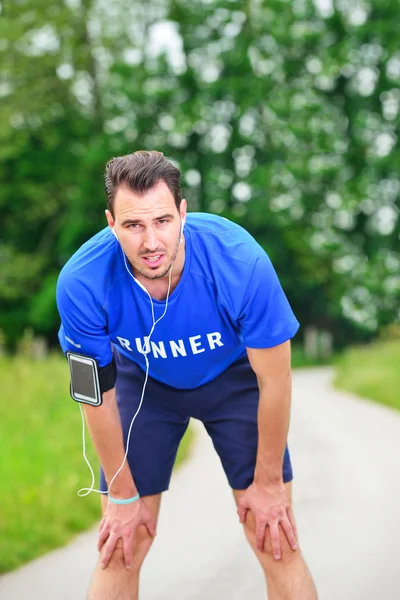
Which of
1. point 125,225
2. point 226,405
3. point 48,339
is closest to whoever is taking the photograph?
point 125,225

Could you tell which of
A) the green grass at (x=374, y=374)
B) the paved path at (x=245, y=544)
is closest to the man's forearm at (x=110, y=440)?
the paved path at (x=245, y=544)

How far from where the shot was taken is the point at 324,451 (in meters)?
8.39

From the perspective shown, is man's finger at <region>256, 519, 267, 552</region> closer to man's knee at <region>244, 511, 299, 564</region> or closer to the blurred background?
man's knee at <region>244, 511, 299, 564</region>

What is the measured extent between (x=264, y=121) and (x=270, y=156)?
1.22 metres

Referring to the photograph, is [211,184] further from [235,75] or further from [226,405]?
[226,405]

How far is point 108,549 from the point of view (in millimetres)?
3646

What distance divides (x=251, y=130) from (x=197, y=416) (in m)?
23.6

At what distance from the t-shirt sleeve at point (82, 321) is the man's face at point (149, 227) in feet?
0.74

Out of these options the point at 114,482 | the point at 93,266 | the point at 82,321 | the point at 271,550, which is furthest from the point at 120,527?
the point at 93,266

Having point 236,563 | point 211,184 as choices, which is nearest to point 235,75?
point 211,184

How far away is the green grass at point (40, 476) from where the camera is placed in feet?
18.1

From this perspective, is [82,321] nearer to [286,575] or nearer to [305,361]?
[286,575]

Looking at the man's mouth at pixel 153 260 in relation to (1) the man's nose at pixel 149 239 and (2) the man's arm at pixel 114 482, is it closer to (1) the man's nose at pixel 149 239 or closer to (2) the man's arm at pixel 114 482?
(1) the man's nose at pixel 149 239

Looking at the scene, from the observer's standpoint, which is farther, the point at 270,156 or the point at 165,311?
the point at 270,156
